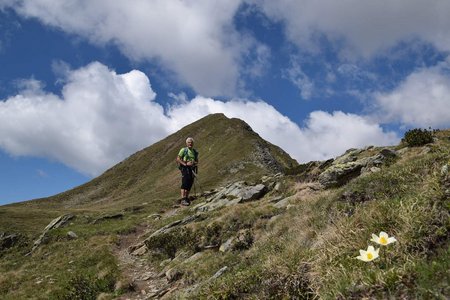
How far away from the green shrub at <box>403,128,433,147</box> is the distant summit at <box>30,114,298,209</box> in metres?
27.6

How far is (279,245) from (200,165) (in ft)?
197

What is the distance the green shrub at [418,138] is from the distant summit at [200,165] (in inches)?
1087

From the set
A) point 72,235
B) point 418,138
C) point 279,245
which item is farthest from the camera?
point 72,235

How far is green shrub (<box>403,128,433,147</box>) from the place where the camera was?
21828 mm

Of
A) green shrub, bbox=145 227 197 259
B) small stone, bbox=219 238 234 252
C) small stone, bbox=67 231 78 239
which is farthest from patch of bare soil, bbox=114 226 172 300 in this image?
small stone, bbox=67 231 78 239

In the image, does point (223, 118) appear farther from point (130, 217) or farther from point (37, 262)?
point (37, 262)

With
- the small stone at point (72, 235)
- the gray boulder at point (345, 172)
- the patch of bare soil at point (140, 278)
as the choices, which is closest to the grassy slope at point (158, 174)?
the small stone at point (72, 235)

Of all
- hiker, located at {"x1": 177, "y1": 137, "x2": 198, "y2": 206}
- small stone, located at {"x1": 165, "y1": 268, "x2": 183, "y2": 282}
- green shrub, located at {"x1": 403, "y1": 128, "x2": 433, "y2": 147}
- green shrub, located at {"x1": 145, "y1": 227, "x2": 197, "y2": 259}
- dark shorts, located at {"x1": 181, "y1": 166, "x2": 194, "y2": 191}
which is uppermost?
hiker, located at {"x1": 177, "y1": 137, "x2": 198, "y2": 206}

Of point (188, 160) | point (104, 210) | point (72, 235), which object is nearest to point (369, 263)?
point (188, 160)

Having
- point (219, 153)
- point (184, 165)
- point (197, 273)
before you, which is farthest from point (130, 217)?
point (219, 153)

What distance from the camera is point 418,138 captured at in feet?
72.0

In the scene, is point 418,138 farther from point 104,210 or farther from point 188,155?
point 104,210

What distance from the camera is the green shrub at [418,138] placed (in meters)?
21.8

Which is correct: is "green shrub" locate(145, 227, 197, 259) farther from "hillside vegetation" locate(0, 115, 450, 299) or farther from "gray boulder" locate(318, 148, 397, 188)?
"gray boulder" locate(318, 148, 397, 188)
